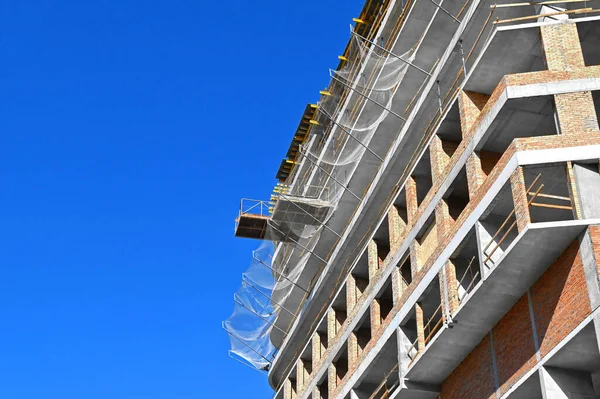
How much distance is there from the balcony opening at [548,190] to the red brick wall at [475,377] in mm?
3963

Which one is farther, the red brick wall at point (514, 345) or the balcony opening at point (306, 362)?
the balcony opening at point (306, 362)

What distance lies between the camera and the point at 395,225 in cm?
3253

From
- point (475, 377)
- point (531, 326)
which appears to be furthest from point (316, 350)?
point (531, 326)

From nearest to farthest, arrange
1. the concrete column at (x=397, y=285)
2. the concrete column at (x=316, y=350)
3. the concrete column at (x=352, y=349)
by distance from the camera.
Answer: the concrete column at (x=397, y=285) → the concrete column at (x=352, y=349) → the concrete column at (x=316, y=350)

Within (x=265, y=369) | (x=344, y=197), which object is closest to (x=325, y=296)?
(x=344, y=197)

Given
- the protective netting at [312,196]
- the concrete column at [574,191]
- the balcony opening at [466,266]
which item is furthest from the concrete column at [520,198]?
the protective netting at [312,196]

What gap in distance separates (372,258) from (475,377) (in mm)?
9918

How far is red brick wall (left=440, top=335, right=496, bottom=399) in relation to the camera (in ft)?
79.7

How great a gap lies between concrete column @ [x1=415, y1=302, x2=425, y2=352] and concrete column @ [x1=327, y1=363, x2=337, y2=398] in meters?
8.67

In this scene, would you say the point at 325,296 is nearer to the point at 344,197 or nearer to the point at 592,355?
the point at 344,197

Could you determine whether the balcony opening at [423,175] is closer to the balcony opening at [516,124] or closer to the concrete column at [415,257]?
the concrete column at [415,257]

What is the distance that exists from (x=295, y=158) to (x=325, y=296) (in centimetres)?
1367

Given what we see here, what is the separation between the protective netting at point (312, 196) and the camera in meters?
36.8

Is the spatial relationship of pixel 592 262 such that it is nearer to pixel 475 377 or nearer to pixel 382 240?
pixel 475 377
